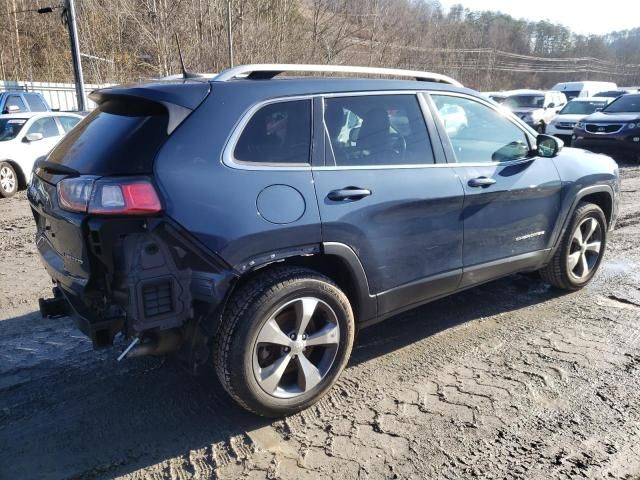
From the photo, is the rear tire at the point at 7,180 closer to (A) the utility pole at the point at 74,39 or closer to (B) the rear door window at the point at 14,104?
(B) the rear door window at the point at 14,104

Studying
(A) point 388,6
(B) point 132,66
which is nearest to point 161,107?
(B) point 132,66

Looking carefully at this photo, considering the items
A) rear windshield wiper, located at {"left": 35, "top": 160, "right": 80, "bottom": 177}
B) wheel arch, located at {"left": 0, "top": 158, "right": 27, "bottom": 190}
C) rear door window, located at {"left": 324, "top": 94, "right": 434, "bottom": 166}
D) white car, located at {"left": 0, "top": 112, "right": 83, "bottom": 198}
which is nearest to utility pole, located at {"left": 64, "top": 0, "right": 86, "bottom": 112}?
white car, located at {"left": 0, "top": 112, "right": 83, "bottom": 198}

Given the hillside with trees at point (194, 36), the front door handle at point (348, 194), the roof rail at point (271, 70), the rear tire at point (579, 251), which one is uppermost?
the hillside with trees at point (194, 36)

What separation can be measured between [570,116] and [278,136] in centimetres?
1653

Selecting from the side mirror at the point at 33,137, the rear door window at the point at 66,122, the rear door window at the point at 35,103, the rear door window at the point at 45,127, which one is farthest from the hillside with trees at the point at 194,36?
the side mirror at the point at 33,137

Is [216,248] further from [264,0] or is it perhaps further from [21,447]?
[264,0]

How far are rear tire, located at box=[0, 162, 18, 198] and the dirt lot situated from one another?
6.63 metres

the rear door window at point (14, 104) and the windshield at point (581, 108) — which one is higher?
the rear door window at point (14, 104)

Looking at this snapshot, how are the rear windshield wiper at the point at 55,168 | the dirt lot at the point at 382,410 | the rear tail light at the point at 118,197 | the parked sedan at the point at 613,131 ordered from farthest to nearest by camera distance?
1. the parked sedan at the point at 613,131
2. the rear windshield wiper at the point at 55,168
3. the dirt lot at the point at 382,410
4. the rear tail light at the point at 118,197

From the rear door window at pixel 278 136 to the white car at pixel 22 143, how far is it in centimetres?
793

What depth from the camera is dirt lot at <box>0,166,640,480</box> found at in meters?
2.67

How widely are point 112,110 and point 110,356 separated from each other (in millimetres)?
1663

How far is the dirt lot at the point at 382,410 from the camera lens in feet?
8.75

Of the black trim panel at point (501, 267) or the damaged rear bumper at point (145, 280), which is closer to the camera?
the damaged rear bumper at point (145, 280)
